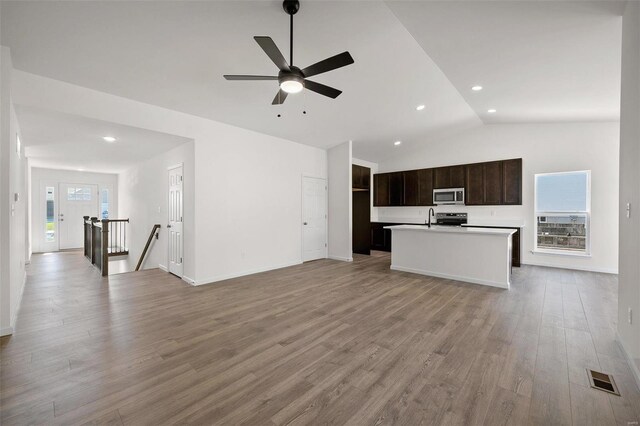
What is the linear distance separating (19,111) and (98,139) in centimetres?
141

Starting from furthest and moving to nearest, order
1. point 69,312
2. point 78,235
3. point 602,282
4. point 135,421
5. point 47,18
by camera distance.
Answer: point 78,235
point 602,282
point 69,312
point 47,18
point 135,421

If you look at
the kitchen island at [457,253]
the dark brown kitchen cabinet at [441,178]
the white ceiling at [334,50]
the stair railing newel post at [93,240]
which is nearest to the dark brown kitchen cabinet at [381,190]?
the dark brown kitchen cabinet at [441,178]

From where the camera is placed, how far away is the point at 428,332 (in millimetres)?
2787

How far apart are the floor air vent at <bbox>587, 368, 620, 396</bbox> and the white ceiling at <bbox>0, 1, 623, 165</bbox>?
2.93 m

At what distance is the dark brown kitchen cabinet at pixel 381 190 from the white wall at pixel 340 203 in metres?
2.12

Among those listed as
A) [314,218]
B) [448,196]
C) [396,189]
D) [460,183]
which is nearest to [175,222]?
[314,218]

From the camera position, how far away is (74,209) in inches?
339

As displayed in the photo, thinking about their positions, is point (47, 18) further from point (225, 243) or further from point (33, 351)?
point (225, 243)

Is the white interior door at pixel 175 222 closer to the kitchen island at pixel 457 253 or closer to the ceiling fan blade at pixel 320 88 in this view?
the ceiling fan blade at pixel 320 88

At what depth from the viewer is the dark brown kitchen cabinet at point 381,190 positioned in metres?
8.44

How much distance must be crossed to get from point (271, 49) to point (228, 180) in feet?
10.6

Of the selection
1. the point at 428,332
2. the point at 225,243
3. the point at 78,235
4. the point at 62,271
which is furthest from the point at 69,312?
the point at 78,235

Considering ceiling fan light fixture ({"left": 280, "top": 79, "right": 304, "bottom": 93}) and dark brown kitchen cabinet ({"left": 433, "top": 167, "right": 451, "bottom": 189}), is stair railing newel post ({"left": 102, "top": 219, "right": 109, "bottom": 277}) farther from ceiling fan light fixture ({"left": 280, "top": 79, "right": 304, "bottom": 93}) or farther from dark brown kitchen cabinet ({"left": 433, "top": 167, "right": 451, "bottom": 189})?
dark brown kitchen cabinet ({"left": 433, "top": 167, "right": 451, "bottom": 189})

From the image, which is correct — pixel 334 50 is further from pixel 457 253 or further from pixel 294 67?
pixel 457 253
